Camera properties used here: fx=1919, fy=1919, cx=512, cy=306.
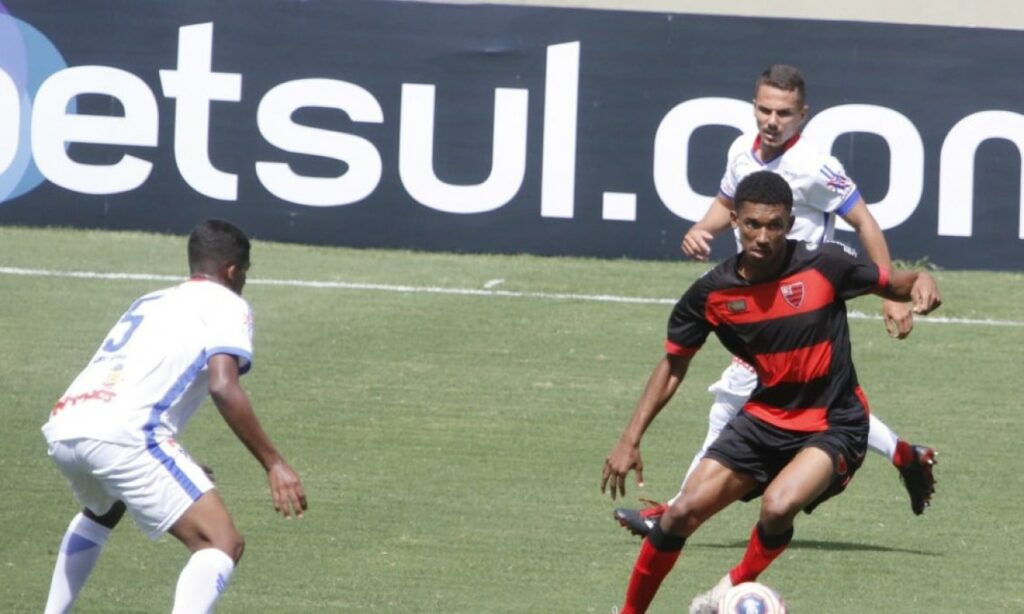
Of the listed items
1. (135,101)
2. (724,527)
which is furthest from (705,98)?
(724,527)

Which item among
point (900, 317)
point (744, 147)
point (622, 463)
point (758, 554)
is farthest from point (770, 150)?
point (758, 554)

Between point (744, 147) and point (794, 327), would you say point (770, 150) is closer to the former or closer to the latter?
point (744, 147)

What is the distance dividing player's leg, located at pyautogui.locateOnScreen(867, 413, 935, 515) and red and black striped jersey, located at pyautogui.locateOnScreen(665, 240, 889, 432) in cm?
108

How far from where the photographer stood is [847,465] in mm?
8164

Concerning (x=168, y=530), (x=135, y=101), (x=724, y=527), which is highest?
(x=135, y=101)

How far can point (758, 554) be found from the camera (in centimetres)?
825

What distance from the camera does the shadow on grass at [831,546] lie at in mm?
9930

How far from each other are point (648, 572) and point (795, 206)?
2.42 metres

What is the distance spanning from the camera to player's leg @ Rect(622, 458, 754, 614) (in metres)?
8.20

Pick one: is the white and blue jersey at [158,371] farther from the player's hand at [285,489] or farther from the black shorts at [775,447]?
the black shorts at [775,447]

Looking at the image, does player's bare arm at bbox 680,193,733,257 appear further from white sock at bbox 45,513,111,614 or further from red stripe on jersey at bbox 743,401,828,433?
white sock at bbox 45,513,111,614

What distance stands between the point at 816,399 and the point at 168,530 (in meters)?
2.85

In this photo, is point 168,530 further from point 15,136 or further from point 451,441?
point 15,136

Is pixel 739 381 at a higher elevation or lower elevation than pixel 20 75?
lower
